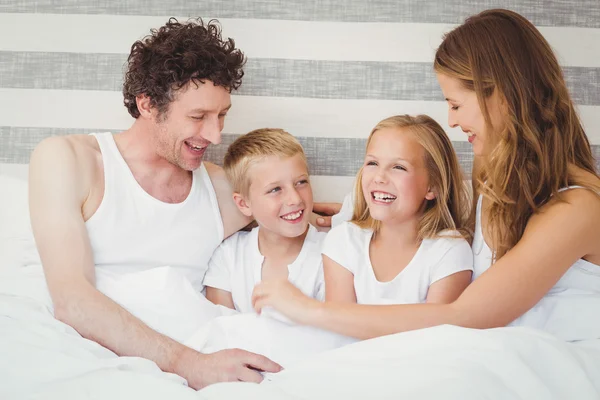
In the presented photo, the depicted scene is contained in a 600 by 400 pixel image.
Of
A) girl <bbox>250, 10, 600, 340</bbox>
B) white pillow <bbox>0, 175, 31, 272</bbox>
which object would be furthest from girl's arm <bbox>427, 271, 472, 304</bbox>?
white pillow <bbox>0, 175, 31, 272</bbox>

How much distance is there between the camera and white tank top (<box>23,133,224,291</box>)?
184 centimetres

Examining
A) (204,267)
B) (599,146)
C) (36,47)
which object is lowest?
(204,267)

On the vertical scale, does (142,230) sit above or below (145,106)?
below

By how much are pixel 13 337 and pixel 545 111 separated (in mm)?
1297

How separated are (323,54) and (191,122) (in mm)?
604

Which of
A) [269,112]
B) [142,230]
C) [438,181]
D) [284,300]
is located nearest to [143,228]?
[142,230]

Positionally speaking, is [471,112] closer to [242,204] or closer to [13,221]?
[242,204]

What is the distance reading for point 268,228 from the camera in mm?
1983

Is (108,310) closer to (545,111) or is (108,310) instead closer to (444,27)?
(545,111)

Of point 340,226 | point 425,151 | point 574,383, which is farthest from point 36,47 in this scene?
point 574,383

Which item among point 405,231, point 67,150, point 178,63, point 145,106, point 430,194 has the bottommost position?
point 405,231

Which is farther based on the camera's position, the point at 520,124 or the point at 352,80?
the point at 352,80

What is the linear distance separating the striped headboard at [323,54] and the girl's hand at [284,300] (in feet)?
2.28

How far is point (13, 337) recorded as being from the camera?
1346mm
